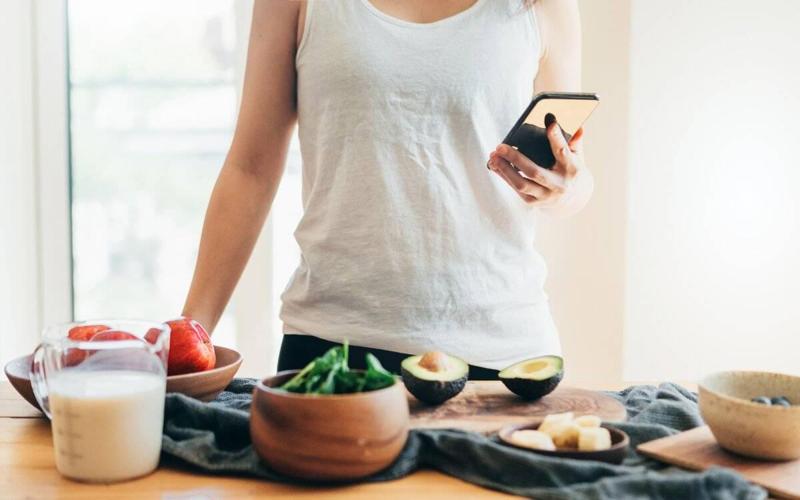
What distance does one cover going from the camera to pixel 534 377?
959 mm

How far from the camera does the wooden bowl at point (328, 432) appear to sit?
709 millimetres

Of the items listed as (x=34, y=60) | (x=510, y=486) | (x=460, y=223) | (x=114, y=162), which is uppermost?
(x=34, y=60)

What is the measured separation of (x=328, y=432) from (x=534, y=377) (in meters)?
0.34

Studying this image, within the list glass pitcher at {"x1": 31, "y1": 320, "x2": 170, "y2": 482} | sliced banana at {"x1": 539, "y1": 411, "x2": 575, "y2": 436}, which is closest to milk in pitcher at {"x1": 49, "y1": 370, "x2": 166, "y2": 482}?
glass pitcher at {"x1": 31, "y1": 320, "x2": 170, "y2": 482}

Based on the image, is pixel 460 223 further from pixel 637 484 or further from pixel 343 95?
pixel 637 484

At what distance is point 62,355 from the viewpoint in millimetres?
772

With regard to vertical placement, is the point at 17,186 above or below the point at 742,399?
above

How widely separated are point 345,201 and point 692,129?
1435 millimetres

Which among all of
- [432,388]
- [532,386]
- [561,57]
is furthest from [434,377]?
[561,57]

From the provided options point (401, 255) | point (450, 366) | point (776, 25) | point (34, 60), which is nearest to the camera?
point (450, 366)

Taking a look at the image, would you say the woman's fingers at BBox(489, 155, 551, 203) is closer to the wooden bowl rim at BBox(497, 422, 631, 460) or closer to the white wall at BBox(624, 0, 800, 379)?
the wooden bowl rim at BBox(497, 422, 631, 460)

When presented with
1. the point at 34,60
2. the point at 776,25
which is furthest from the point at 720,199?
the point at 34,60

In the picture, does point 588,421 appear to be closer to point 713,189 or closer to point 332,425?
point 332,425

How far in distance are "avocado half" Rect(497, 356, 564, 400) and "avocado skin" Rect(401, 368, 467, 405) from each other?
0.07 meters
